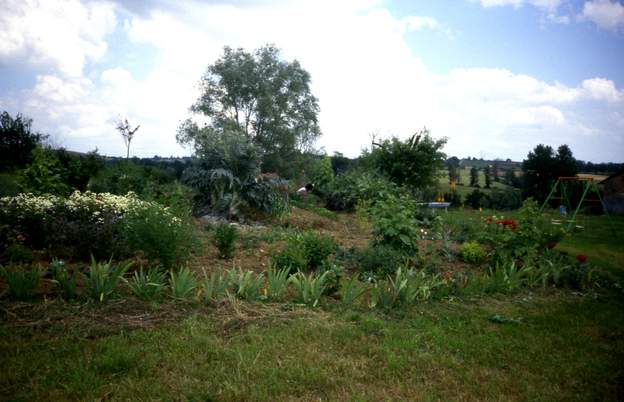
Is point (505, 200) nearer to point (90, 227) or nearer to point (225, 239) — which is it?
point (225, 239)

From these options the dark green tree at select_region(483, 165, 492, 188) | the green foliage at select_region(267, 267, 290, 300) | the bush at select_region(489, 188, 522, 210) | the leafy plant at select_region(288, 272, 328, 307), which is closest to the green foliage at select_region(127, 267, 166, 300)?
the green foliage at select_region(267, 267, 290, 300)

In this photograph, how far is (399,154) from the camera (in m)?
17.2

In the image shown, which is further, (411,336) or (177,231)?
(177,231)

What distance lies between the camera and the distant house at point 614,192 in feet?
69.5

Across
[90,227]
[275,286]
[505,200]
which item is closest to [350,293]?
[275,286]

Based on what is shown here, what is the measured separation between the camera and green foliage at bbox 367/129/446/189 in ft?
55.9

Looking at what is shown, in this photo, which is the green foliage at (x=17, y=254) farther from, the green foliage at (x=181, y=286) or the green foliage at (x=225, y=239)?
the green foliage at (x=225, y=239)

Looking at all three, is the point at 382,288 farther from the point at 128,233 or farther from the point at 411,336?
the point at 128,233

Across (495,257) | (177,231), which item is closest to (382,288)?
(177,231)

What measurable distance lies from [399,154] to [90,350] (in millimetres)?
15642

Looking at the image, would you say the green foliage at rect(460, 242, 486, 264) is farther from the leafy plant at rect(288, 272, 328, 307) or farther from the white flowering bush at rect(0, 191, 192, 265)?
the white flowering bush at rect(0, 191, 192, 265)

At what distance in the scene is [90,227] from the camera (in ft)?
17.2

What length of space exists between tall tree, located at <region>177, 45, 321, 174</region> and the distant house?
710 inches

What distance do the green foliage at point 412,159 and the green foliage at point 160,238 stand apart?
13222 millimetres
